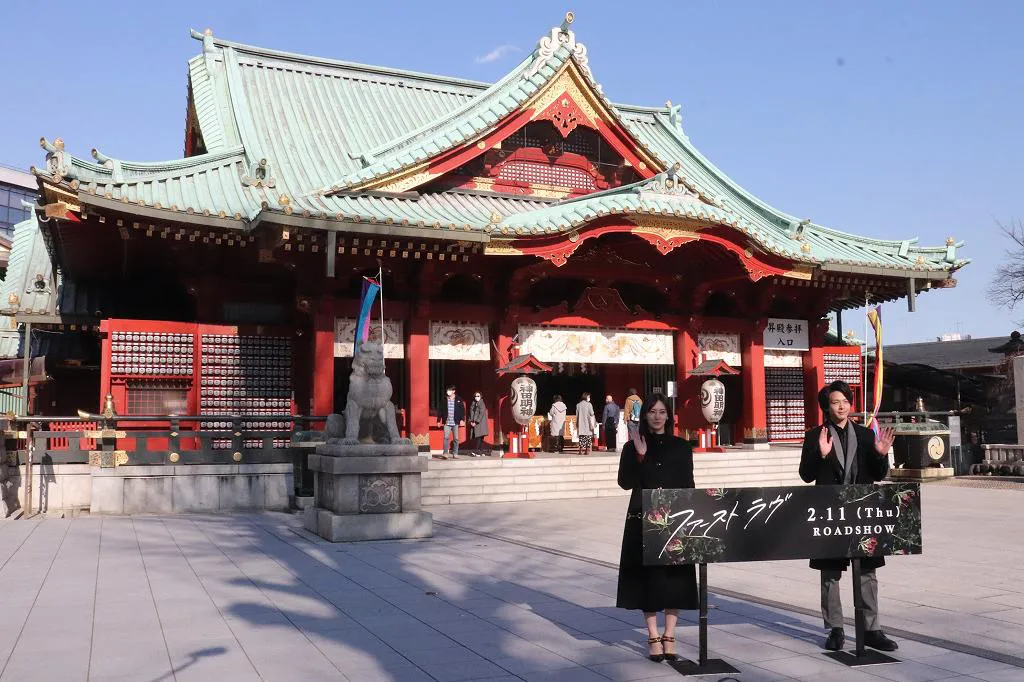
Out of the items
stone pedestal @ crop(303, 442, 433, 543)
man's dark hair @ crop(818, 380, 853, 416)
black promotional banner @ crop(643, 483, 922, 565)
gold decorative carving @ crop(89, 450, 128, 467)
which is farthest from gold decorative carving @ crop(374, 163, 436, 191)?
black promotional banner @ crop(643, 483, 922, 565)

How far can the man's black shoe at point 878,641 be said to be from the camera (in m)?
6.16

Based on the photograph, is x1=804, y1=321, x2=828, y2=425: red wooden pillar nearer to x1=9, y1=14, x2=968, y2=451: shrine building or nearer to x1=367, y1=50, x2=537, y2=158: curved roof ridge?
x1=9, y1=14, x2=968, y2=451: shrine building

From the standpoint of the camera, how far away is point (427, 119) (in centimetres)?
2439

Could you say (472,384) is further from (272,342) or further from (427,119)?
(427,119)

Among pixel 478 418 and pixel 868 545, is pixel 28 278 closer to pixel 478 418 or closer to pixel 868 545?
pixel 478 418

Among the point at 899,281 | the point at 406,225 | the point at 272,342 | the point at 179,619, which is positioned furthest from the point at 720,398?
the point at 179,619

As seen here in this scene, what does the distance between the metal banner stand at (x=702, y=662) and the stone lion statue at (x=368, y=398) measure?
721 cm

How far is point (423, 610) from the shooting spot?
7555 millimetres

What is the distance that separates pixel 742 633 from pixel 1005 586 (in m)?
3.73

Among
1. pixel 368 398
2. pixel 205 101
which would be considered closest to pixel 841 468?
pixel 368 398

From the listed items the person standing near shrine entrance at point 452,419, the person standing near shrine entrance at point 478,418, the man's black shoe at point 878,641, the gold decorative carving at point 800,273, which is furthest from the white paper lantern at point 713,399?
the man's black shoe at point 878,641

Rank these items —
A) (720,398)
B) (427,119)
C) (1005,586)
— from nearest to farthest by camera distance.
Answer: (1005,586)
(720,398)
(427,119)

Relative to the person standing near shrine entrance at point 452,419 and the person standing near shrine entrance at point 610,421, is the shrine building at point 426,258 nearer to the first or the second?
the person standing near shrine entrance at point 452,419

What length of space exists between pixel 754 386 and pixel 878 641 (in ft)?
54.2
